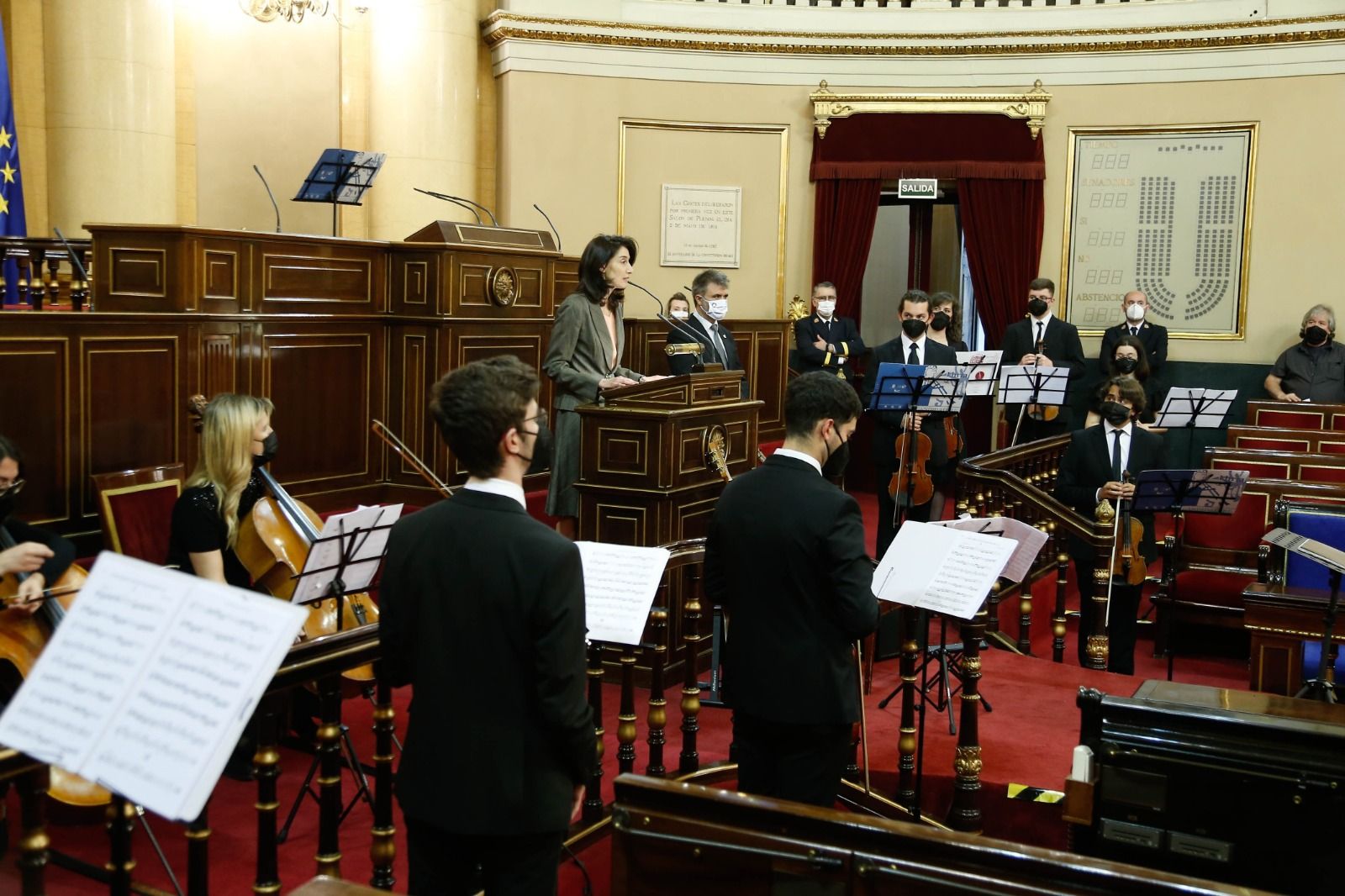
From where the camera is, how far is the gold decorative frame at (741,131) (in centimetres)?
1112

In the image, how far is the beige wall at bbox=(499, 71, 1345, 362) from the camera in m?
10.2

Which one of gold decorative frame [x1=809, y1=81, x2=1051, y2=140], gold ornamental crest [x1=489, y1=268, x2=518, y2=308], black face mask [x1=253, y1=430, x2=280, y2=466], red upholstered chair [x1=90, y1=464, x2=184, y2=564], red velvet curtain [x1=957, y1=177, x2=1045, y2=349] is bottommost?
red upholstered chair [x1=90, y1=464, x2=184, y2=564]

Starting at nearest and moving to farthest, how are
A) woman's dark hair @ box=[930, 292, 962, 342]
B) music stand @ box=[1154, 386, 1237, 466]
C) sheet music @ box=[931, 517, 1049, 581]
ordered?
1. sheet music @ box=[931, 517, 1049, 581]
2. music stand @ box=[1154, 386, 1237, 466]
3. woman's dark hair @ box=[930, 292, 962, 342]

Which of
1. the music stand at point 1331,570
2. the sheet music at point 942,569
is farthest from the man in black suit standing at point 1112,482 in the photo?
the sheet music at point 942,569

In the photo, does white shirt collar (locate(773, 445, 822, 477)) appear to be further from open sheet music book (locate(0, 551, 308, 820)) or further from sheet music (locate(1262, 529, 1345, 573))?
sheet music (locate(1262, 529, 1345, 573))

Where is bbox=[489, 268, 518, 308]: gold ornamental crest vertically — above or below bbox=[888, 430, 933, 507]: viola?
above

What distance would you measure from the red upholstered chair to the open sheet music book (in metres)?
3.51

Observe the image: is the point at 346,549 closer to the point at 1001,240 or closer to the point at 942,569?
the point at 942,569

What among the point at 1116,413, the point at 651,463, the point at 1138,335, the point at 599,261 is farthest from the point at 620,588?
the point at 1138,335

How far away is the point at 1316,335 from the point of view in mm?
9766

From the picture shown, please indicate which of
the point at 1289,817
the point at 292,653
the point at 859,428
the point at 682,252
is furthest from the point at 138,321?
the point at 859,428

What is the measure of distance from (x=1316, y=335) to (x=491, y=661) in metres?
9.28

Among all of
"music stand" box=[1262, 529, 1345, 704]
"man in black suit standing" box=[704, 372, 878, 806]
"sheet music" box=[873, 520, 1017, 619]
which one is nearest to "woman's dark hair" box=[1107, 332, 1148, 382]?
"music stand" box=[1262, 529, 1345, 704]

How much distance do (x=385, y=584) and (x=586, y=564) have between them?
39.9 inches
